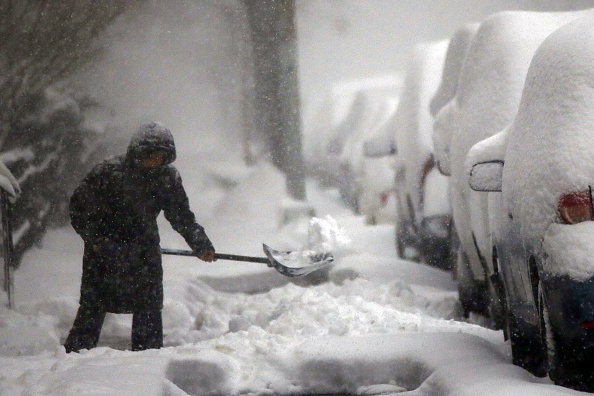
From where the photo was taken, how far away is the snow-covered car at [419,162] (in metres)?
6.09

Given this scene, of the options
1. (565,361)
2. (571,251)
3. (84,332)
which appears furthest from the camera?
(84,332)

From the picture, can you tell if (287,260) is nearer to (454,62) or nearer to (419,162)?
(419,162)

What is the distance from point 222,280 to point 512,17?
3.96m

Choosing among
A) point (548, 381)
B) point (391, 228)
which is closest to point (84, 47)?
point (391, 228)

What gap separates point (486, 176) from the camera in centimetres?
317

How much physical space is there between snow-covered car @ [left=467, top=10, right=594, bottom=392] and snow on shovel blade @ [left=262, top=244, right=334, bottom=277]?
1945 mm

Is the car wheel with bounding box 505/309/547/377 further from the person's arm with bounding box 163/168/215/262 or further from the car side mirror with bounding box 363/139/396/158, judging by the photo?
the car side mirror with bounding box 363/139/396/158

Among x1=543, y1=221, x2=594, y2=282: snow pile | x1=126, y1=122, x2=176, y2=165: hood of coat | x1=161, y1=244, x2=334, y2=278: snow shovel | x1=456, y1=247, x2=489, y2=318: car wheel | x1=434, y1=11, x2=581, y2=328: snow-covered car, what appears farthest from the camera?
x1=456, y1=247, x2=489, y2=318: car wheel

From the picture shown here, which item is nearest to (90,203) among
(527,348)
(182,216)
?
(182,216)

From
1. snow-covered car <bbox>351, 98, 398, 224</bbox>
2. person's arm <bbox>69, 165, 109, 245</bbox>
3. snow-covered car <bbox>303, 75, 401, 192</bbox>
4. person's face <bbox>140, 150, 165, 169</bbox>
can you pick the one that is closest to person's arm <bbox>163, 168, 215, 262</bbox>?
person's face <bbox>140, 150, 165, 169</bbox>

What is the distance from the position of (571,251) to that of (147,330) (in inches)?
113

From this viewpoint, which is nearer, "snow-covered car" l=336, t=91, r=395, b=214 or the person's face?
the person's face

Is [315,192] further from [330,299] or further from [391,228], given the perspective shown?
[330,299]

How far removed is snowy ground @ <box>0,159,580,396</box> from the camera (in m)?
3.11
